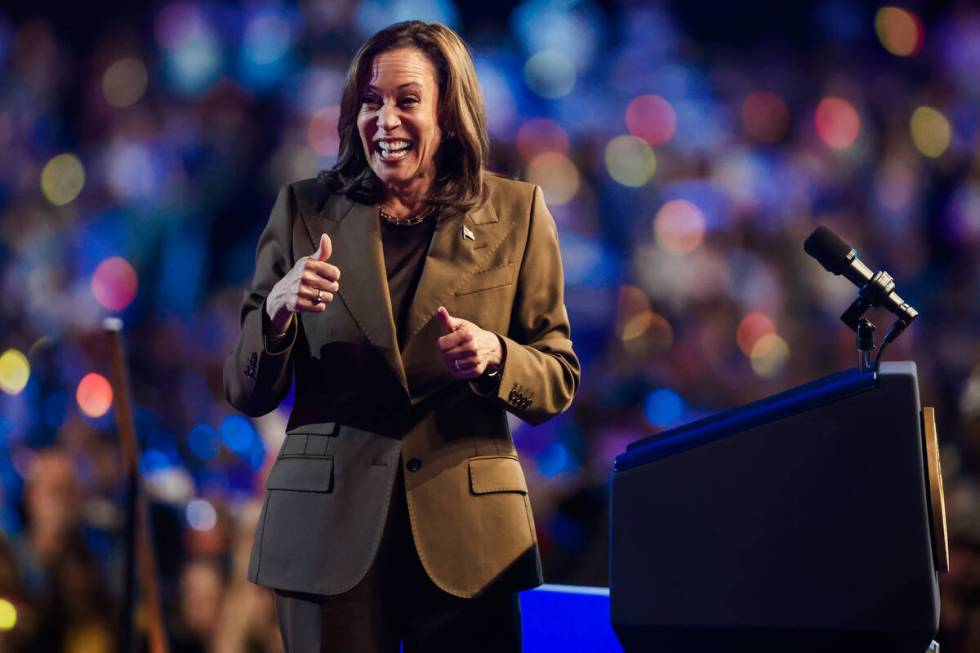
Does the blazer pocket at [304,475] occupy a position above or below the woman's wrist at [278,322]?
below

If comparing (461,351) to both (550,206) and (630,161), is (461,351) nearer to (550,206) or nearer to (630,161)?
(550,206)

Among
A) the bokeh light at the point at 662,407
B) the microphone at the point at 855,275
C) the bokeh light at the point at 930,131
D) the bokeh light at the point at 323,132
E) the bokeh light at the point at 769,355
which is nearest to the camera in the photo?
the microphone at the point at 855,275

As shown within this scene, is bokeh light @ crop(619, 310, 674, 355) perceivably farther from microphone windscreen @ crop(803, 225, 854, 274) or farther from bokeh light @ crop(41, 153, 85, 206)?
microphone windscreen @ crop(803, 225, 854, 274)

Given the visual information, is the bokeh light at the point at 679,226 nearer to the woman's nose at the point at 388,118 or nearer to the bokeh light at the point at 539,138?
the bokeh light at the point at 539,138

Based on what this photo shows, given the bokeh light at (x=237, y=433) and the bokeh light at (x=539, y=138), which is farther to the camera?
the bokeh light at (x=539, y=138)

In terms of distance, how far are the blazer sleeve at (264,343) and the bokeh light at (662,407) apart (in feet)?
7.22

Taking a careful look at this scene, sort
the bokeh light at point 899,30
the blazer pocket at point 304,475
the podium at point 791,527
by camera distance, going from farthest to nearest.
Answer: the bokeh light at point 899,30
the blazer pocket at point 304,475
the podium at point 791,527

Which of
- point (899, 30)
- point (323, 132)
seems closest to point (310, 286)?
point (323, 132)

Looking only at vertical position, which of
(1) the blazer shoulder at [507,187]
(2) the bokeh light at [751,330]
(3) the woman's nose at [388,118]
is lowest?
(1) the blazer shoulder at [507,187]

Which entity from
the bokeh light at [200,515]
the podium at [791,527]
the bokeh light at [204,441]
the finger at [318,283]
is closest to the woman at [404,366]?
the finger at [318,283]

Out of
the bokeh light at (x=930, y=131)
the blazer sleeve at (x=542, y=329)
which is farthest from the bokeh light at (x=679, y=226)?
the blazer sleeve at (x=542, y=329)

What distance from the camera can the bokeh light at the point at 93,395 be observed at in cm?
387

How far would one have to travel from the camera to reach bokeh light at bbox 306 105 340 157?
13.7ft

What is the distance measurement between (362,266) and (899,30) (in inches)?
130
